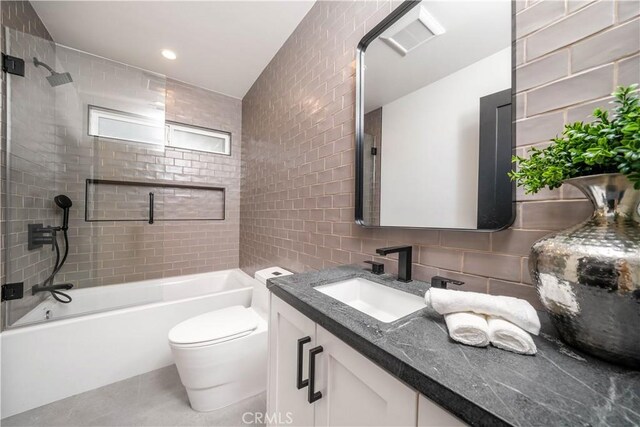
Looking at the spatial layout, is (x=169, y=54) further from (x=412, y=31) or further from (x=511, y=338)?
(x=511, y=338)

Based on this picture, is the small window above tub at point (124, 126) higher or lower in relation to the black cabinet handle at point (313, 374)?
higher

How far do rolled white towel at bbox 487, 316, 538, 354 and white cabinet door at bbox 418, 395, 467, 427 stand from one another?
19 cm

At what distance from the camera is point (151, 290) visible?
212cm

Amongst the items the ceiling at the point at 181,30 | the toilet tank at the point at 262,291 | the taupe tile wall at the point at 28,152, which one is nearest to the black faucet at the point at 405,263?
the toilet tank at the point at 262,291

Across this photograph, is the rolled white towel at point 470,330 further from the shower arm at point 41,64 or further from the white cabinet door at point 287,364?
the shower arm at point 41,64

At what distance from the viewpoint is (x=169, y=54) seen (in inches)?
87.1

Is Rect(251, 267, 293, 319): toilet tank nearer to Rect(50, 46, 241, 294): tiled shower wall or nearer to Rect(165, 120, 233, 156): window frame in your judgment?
Rect(50, 46, 241, 294): tiled shower wall

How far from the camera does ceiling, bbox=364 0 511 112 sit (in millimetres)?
802

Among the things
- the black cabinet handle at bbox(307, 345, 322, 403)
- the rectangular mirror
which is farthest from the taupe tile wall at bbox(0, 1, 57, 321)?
the rectangular mirror

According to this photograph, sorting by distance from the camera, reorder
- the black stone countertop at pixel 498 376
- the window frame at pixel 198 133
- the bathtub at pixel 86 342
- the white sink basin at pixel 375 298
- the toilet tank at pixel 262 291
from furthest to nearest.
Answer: the window frame at pixel 198 133, the toilet tank at pixel 262 291, the bathtub at pixel 86 342, the white sink basin at pixel 375 298, the black stone countertop at pixel 498 376

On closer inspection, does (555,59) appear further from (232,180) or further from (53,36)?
(53,36)

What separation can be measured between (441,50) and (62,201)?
112 inches

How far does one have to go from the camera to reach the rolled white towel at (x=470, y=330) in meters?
0.50

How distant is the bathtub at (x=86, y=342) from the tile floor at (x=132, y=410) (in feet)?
0.25
